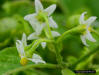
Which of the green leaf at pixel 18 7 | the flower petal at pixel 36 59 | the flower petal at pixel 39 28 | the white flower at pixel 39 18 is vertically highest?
the green leaf at pixel 18 7

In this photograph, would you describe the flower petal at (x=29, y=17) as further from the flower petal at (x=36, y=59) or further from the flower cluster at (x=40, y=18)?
the flower petal at (x=36, y=59)

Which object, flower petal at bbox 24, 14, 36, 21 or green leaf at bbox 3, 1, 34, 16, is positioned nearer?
flower petal at bbox 24, 14, 36, 21

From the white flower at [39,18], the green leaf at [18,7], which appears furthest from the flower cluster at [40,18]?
the green leaf at [18,7]

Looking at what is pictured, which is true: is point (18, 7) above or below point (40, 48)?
above

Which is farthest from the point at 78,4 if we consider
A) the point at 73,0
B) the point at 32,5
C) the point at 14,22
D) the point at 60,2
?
the point at 14,22

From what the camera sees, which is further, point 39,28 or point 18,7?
point 18,7

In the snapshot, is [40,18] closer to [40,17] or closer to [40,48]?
[40,17]

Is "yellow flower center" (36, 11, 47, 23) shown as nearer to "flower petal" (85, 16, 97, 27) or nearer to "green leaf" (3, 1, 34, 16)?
"flower petal" (85, 16, 97, 27)

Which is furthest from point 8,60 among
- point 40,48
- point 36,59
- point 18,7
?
point 18,7

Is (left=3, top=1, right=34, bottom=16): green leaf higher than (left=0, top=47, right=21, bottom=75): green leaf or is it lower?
higher

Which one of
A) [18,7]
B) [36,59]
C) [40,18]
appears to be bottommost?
[36,59]

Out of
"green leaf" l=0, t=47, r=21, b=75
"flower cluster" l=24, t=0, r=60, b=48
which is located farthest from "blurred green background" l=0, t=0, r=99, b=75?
"flower cluster" l=24, t=0, r=60, b=48

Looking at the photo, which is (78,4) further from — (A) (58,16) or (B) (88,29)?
A: (B) (88,29)
